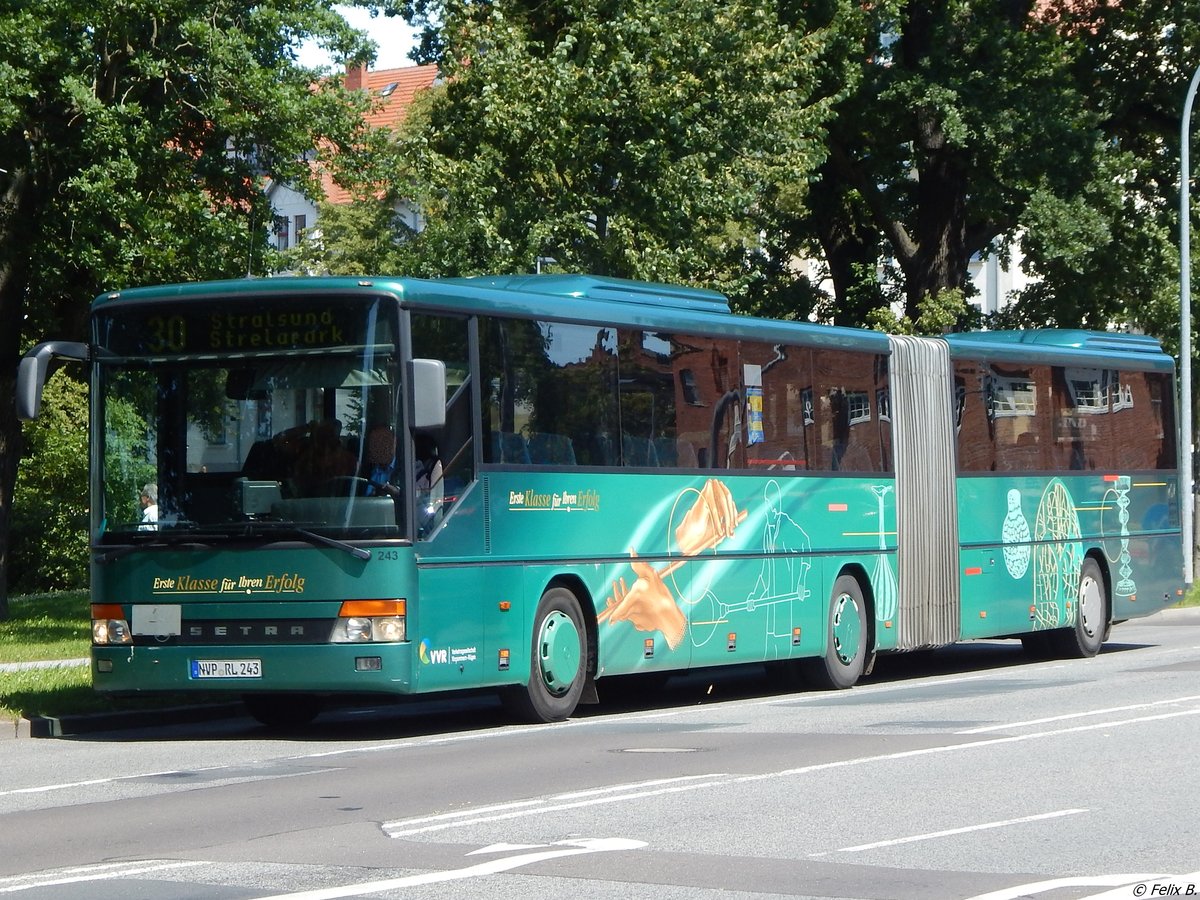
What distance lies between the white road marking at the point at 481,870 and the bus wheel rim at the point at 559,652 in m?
6.18

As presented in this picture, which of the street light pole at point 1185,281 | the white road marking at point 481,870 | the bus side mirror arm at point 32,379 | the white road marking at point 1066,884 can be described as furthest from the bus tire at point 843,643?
the street light pole at point 1185,281

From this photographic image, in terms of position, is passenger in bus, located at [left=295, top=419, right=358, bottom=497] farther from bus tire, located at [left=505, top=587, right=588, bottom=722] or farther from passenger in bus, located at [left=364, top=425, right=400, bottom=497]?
bus tire, located at [left=505, top=587, right=588, bottom=722]

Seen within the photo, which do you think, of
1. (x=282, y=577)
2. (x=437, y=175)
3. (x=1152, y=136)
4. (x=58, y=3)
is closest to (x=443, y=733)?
(x=282, y=577)

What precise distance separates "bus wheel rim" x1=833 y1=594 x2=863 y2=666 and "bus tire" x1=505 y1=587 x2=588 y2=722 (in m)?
4.11

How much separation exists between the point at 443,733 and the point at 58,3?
11280mm

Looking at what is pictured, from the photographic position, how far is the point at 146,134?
22.8m

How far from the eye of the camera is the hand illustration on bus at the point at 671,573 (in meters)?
16.0

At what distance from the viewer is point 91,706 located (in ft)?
51.5

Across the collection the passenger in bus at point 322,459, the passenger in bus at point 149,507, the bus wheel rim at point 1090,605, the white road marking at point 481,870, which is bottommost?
the white road marking at point 481,870

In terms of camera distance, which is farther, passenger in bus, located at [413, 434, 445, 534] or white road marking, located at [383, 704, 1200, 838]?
passenger in bus, located at [413, 434, 445, 534]

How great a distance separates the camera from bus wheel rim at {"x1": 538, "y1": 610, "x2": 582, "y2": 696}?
15.1m

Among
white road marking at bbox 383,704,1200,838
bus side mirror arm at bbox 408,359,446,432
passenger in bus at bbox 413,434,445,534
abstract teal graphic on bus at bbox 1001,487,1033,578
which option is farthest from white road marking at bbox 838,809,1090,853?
abstract teal graphic on bus at bbox 1001,487,1033,578

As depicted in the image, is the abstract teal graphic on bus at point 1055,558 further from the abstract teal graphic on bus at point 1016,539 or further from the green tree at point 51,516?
the green tree at point 51,516

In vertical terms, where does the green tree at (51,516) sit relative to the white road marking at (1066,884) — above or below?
above
